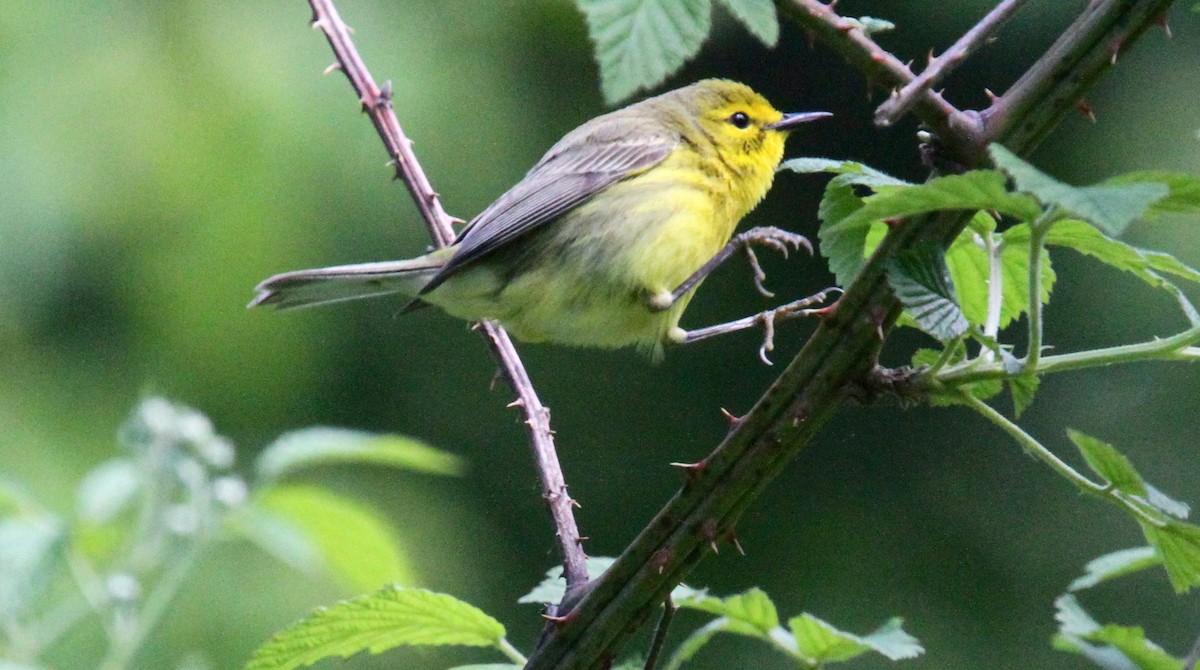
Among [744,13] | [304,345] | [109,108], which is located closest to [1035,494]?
[304,345]

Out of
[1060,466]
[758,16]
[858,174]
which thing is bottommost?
[1060,466]

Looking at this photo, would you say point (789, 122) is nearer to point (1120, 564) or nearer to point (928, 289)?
point (1120, 564)

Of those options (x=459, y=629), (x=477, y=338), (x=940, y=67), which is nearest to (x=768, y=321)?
(x=459, y=629)

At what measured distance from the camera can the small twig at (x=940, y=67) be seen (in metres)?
1.17

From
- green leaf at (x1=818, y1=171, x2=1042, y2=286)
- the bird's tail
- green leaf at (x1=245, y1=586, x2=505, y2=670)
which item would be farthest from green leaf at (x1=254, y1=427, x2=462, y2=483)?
green leaf at (x1=818, y1=171, x2=1042, y2=286)

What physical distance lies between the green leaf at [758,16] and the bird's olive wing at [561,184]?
191cm

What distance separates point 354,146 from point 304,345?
3.46 feet

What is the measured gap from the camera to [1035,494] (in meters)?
6.77

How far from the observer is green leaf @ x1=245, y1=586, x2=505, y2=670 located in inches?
62.6

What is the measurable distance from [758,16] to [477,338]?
5.99 m

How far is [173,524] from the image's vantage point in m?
2.84

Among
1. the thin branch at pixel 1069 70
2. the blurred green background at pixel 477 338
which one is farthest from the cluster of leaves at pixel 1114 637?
the blurred green background at pixel 477 338

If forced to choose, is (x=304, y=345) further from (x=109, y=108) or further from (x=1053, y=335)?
(x=1053, y=335)

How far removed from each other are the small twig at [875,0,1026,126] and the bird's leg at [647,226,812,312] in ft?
3.87
